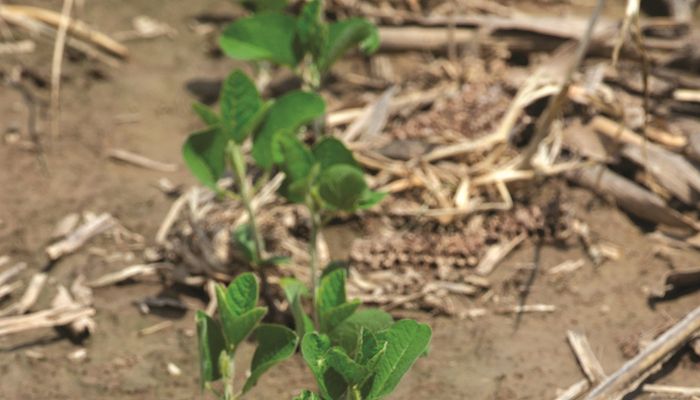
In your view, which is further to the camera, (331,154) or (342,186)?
(331,154)

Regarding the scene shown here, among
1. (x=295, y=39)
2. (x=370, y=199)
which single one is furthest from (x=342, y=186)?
(x=295, y=39)

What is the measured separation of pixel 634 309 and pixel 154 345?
1.22 m

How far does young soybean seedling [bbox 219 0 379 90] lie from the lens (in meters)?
3.09

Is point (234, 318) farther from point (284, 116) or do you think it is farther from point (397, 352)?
point (284, 116)

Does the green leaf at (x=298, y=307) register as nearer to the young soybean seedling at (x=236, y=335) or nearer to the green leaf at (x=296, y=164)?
the young soybean seedling at (x=236, y=335)

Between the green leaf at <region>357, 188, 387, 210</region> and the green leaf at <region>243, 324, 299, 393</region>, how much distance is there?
1.49 feet

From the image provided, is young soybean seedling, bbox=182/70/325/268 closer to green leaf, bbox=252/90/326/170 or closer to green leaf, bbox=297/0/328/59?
green leaf, bbox=252/90/326/170

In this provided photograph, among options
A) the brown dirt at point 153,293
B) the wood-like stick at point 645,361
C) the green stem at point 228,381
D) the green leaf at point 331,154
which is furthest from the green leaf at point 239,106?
the wood-like stick at point 645,361

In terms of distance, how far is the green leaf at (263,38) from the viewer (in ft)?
10.3

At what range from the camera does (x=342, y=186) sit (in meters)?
2.56

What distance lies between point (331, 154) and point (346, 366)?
74 cm

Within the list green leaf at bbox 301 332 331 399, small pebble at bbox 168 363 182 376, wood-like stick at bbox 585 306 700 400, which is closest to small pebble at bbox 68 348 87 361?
small pebble at bbox 168 363 182 376

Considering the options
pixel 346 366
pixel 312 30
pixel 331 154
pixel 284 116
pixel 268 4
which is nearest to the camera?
pixel 346 366

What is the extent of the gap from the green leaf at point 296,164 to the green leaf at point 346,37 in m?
0.55
